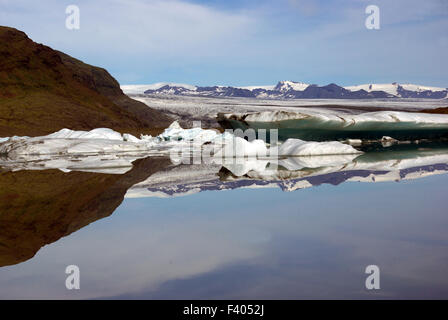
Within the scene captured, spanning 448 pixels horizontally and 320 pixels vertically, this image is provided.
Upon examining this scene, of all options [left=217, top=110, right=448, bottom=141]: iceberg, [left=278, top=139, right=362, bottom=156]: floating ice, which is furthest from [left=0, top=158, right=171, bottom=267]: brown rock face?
[left=217, top=110, right=448, bottom=141]: iceberg

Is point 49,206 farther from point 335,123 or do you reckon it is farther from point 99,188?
point 335,123

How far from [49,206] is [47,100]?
29218 mm

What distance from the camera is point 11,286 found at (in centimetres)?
182

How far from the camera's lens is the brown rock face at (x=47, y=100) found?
27156 mm

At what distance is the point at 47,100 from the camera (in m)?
30.8

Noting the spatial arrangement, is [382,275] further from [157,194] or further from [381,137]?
[381,137]

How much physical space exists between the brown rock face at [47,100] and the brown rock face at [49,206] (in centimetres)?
2038

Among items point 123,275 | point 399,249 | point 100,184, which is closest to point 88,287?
point 123,275

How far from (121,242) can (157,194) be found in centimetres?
170
